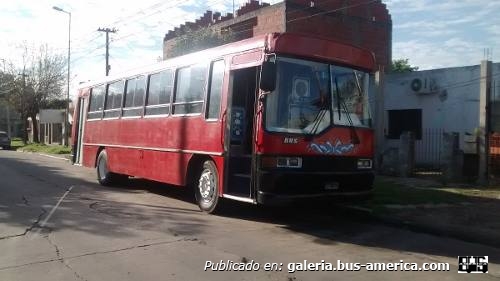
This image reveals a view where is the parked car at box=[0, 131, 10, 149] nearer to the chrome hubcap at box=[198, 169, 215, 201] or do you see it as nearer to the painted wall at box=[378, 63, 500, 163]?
the painted wall at box=[378, 63, 500, 163]

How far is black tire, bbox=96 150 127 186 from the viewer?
15680mm

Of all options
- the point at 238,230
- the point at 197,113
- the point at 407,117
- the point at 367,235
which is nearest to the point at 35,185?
the point at 197,113

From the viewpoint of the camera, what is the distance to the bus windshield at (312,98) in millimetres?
9102

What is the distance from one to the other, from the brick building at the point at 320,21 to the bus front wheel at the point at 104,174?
19.1m

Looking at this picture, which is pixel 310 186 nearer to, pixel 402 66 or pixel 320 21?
pixel 320 21

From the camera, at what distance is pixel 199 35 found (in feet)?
98.0

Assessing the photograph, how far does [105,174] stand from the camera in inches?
622

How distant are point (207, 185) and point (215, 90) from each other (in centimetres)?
178

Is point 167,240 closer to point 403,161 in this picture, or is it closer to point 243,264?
point 243,264

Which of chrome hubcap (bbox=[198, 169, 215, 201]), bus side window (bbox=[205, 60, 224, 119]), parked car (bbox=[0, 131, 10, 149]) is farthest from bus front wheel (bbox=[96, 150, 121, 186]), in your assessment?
parked car (bbox=[0, 131, 10, 149])

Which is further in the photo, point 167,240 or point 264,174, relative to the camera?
point 264,174

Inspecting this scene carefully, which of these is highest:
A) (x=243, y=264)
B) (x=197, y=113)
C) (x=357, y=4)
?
(x=357, y=4)

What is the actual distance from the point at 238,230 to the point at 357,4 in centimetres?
3116

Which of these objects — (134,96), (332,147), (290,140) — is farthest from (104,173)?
(332,147)
